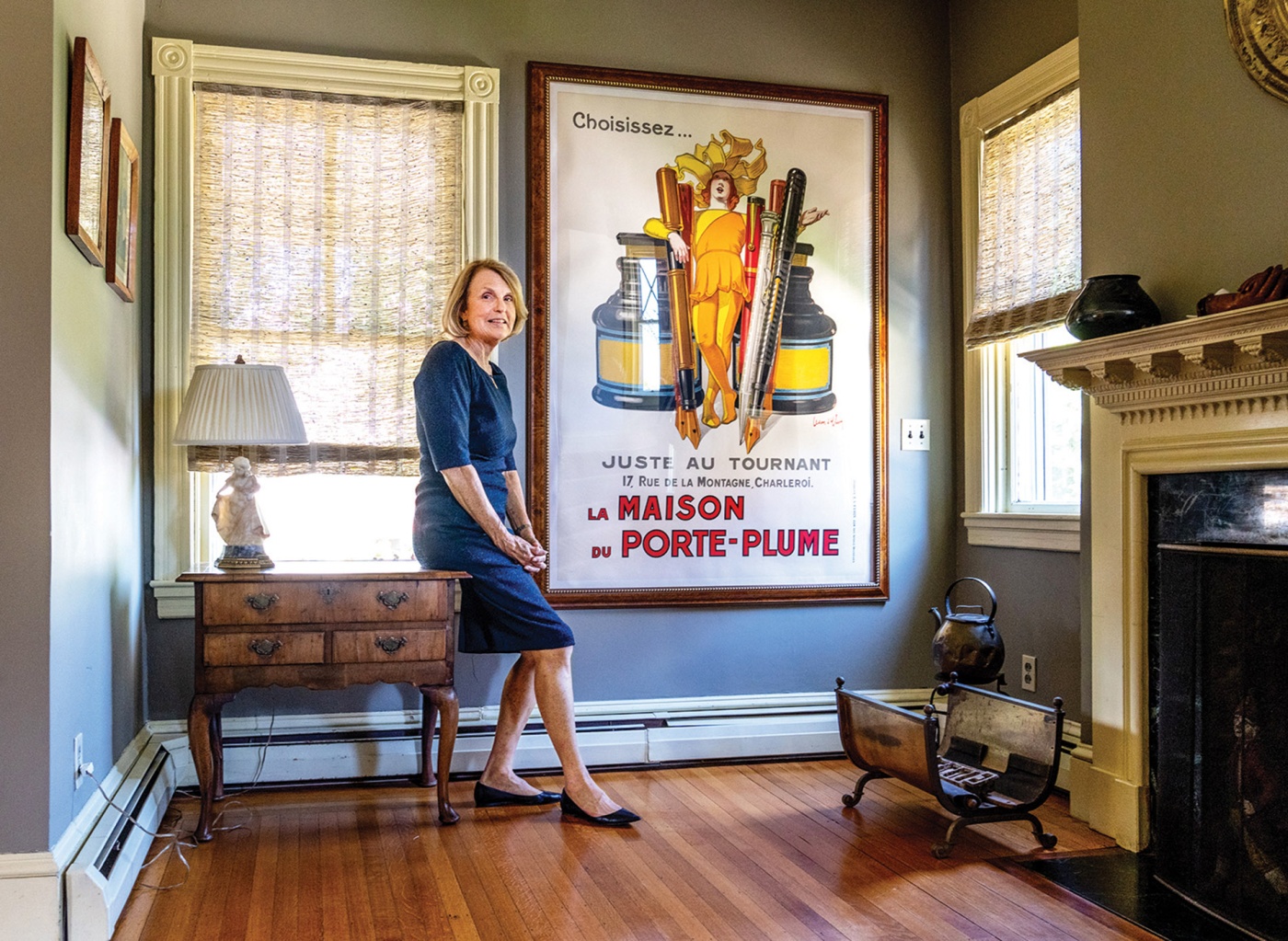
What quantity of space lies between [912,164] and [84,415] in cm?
301

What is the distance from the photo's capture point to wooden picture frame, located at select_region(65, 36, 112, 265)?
7.69 ft

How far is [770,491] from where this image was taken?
4.00 m

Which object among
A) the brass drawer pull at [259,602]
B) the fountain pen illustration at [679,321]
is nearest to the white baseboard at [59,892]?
the brass drawer pull at [259,602]

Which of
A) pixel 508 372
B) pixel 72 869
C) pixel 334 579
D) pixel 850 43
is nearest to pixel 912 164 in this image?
pixel 850 43

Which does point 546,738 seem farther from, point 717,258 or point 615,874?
point 717,258

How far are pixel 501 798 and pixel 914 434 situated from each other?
2.01m

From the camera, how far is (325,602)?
304 cm

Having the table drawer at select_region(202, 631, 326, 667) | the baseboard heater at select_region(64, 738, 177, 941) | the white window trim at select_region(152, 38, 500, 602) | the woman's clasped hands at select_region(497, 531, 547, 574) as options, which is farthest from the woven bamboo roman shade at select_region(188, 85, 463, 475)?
the baseboard heater at select_region(64, 738, 177, 941)

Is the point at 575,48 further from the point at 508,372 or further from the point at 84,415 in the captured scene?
the point at 84,415

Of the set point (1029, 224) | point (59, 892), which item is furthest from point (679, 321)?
point (59, 892)

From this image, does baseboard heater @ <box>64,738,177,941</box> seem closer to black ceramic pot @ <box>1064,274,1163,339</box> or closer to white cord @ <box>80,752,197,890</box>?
white cord @ <box>80,752,197,890</box>

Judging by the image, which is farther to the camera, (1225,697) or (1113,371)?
(1113,371)

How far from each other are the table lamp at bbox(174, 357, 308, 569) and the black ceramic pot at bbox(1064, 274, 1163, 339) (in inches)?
85.8

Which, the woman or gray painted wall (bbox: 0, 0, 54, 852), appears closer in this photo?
gray painted wall (bbox: 0, 0, 54, 852)
